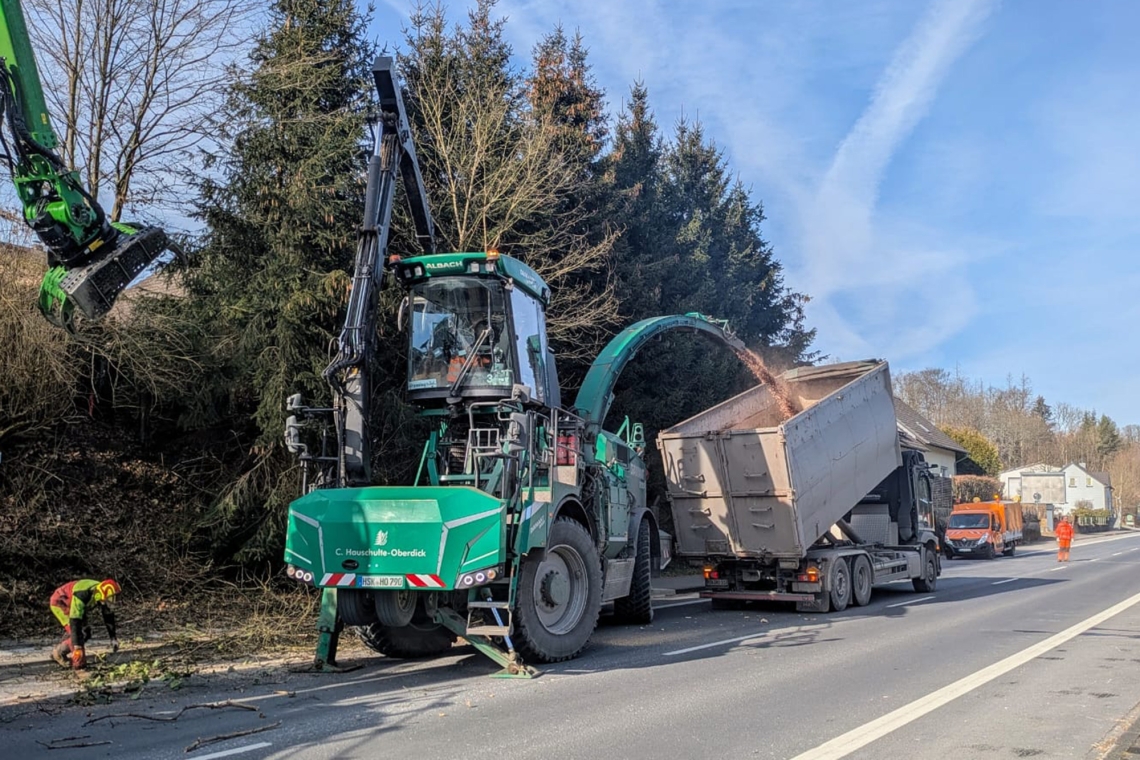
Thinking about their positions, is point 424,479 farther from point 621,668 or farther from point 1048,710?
point 1048,710

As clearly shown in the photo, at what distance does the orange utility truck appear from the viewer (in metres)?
34.7

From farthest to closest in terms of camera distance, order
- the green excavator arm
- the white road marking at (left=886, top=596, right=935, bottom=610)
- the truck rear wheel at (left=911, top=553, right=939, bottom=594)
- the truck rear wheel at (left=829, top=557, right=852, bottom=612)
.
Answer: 1. the truck rear wheel at (left=911, top=553, right=939, bottom=594)
2. the white road marking at (left=886, top=596, right=935, bottom=610)
3. the truck rear wheel at (left=829, top=557, right=852, bottom=612)
4. the green excavator arm

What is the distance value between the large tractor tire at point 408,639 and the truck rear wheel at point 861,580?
7.95 m

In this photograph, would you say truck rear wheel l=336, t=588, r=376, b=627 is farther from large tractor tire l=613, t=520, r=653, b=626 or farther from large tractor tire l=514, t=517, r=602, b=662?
large tractor tire l=613, t=520, r=653, b=626

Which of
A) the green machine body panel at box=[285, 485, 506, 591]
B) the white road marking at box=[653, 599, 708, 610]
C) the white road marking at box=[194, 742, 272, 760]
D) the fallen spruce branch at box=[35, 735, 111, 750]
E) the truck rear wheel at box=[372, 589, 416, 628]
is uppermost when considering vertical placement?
the green machine body panel at box=[285, 485, 506, 591]

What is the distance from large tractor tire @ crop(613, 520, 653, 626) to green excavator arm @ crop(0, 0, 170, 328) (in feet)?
25.8

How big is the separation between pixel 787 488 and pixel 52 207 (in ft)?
33.0

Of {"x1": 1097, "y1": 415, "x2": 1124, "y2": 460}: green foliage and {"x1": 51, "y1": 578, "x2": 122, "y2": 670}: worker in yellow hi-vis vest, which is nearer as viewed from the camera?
{"x1": 51, "y1": 578, "x2": 122, "y2": 670}: worker in yellow hi-vis vest

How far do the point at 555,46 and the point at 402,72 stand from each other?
8.42 m

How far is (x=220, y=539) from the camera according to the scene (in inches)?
532

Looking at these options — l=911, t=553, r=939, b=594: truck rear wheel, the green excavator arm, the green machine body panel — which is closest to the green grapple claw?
the green excavator arm

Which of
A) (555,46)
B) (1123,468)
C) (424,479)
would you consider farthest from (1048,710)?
(1123,468)

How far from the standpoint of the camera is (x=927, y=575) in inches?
744

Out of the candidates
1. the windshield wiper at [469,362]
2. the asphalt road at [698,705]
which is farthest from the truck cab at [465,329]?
the asphalt road at [698,705]
